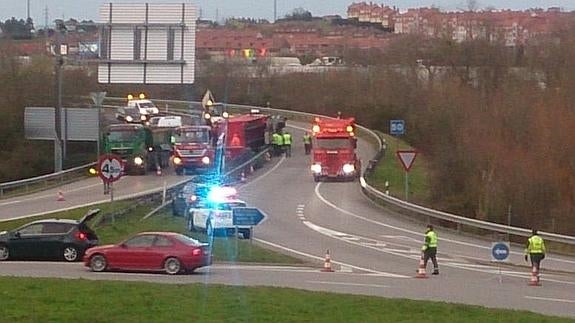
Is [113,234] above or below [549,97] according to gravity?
below

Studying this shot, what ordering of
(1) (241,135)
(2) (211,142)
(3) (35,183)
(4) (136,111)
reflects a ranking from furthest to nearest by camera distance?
(4) (136,111), (1) (241,135), (2) (211,142), (3) (35,183)

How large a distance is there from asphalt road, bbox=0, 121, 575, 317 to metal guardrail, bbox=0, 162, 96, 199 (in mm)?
1194

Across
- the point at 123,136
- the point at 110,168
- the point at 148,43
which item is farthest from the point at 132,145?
the point at 110,168

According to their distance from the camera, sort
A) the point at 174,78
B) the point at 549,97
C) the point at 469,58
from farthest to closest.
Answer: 1. the point at 469,58
2. the point at 549,97
3. the point at 174,78

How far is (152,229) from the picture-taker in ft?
125

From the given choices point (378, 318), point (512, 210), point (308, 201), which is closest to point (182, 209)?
point (308, 201)

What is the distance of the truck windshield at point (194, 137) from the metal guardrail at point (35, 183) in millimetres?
5809

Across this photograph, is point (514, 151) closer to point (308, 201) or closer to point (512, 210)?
point (512, 210)

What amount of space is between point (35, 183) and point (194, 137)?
8879 mm

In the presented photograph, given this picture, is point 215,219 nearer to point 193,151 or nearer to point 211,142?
point 193,151

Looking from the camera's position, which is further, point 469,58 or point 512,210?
point 469,58

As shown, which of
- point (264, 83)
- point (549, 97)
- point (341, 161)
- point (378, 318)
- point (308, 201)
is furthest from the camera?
point (264, 83)

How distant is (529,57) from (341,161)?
1084cm

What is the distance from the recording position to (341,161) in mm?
57312
